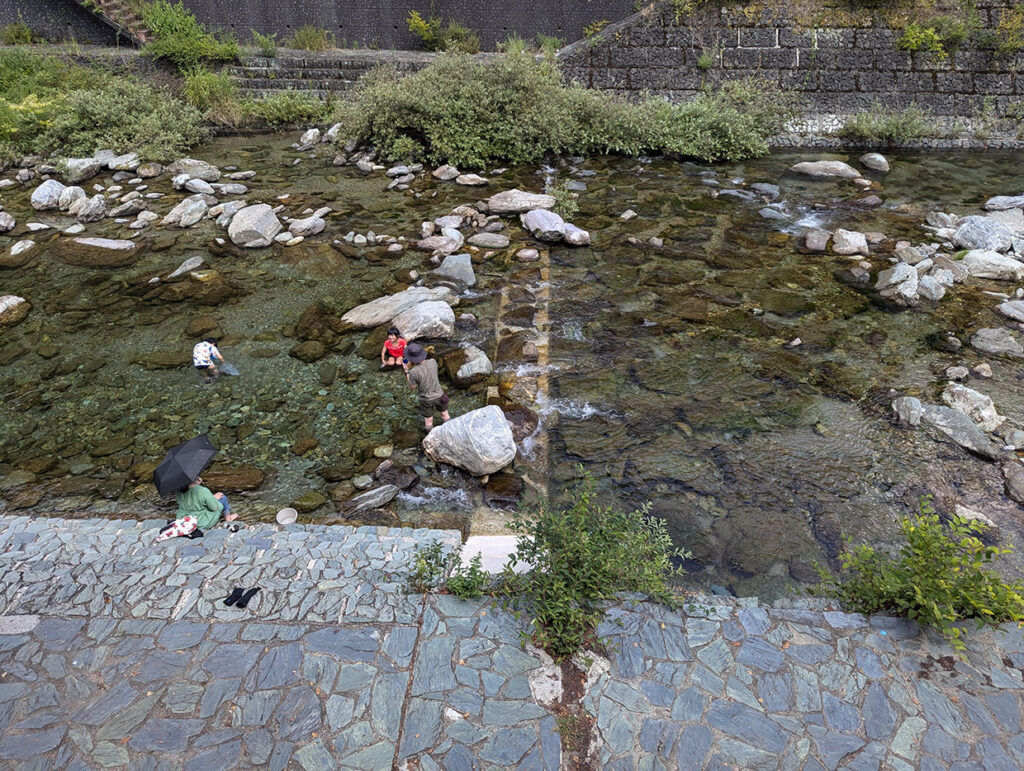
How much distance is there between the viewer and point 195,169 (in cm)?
1387

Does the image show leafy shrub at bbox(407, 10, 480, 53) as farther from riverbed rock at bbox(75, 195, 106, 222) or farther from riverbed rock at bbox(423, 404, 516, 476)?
riverbed rock at bbox(423, 404, 516, 476)

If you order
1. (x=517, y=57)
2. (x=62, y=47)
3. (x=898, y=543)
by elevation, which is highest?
(x=62, y=47)

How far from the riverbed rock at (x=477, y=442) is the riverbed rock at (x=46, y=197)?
11310 mm

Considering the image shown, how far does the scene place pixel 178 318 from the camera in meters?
8.88

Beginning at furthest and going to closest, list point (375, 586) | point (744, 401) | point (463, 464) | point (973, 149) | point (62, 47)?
point (62, 47) < point (973, 149) < point (744, 401) < point (463, 464) < point (375, 586)

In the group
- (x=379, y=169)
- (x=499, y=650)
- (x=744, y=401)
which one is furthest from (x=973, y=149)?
(x=499, y=650)

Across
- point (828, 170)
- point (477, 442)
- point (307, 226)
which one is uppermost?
point (828, 170)

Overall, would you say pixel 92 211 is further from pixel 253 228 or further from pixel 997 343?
pixel 997 343

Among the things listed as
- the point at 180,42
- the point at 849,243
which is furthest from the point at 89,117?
the point at 849,243

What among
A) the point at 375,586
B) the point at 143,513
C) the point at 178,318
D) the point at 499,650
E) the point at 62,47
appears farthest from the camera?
the point at 62,47

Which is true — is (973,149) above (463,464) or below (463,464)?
above

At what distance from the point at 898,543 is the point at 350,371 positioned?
627 cm

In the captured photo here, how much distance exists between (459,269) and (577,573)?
644 cm

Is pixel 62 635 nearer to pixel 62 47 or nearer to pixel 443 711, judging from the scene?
pixel 443 711
